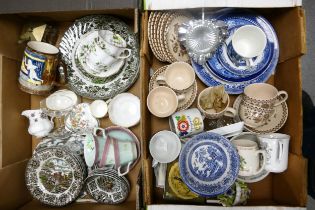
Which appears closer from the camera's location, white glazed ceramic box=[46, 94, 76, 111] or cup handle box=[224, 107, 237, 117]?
cup handle box=[224, 107, 237, 117]

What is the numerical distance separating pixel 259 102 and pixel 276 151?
15cm

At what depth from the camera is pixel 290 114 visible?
942 mm

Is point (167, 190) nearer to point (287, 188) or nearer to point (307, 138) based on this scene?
point (287, 188)

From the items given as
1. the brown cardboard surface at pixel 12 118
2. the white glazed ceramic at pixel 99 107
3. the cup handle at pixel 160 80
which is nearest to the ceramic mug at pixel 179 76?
the cup handle at pixel 160 80

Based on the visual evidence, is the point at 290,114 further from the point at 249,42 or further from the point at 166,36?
the point at 166,36

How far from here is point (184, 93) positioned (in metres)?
0.98

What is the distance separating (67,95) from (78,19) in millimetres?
272

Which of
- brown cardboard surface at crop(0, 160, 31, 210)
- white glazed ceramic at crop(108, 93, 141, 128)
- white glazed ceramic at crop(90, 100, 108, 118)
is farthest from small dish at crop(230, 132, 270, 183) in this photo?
brown cardboard surface at crop(0, 160, 31, 210)

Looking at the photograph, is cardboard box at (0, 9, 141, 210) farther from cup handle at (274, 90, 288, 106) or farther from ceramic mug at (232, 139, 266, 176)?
cup handle at (274, 90, 288, 106)

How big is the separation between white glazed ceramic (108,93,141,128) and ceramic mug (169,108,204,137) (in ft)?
0.54

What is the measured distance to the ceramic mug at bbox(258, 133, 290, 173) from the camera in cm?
89

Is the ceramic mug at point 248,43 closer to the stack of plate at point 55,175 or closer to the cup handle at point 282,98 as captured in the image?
the cup handle at point 282,98

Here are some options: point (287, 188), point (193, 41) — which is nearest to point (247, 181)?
point (287, 188)

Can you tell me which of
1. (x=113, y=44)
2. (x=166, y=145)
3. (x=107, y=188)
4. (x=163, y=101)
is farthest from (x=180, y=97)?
(x=107, y=188)
